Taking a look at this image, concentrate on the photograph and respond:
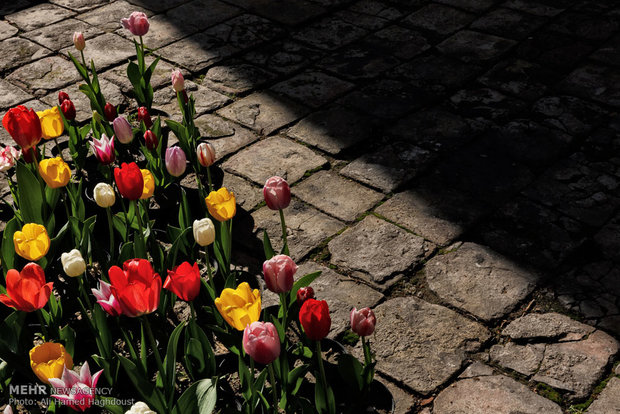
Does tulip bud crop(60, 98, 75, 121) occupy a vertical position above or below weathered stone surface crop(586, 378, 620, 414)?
above

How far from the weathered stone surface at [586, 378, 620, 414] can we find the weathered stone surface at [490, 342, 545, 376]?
23 cm

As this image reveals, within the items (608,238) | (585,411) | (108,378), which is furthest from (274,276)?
(608,238)

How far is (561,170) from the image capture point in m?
3.62

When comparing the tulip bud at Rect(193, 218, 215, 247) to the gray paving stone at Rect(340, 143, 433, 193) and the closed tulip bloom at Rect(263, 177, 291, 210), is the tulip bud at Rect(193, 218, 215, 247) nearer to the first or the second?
the closed tulip bloom at Rect(263, 177, 291, 210)

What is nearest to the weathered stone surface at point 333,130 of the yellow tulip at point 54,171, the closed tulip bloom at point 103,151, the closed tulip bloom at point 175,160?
the closed tulip bloom at point 175,160

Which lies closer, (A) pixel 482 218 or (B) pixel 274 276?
(B) pixel 274 276

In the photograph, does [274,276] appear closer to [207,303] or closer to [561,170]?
[207,303]

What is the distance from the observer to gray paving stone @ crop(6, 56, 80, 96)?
Answer: 4.57 m

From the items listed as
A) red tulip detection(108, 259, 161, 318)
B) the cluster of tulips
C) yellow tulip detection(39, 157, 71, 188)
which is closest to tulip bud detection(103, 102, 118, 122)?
the cluster of tulips

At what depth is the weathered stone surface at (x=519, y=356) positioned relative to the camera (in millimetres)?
2645

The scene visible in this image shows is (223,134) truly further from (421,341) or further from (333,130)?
(421,341)

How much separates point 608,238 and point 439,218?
0.70m

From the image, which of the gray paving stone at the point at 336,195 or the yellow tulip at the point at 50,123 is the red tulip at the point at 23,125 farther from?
the gray paving stone at the point at 336,195

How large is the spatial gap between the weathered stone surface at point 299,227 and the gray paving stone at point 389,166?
13.5 inches
